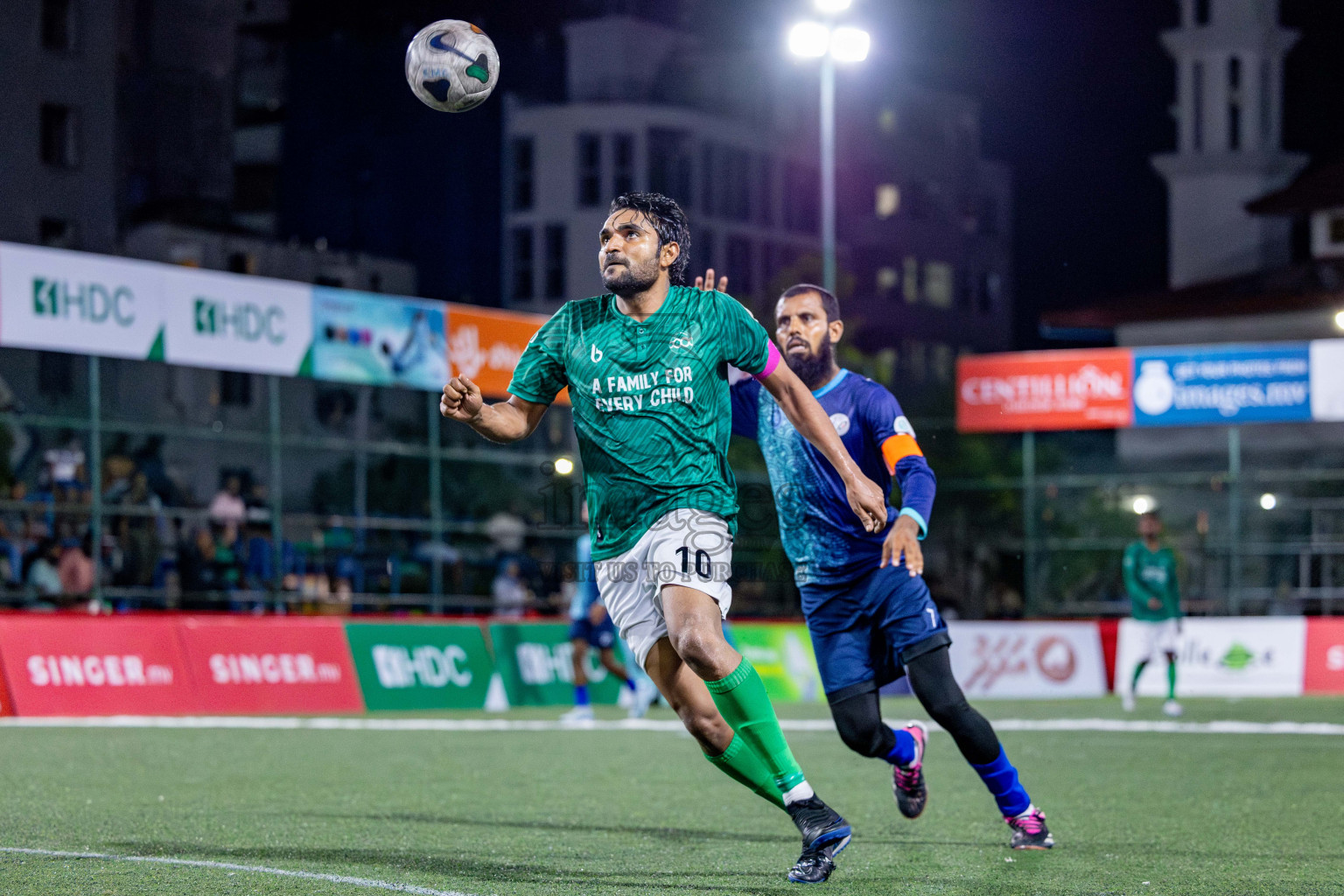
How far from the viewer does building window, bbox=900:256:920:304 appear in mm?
70062

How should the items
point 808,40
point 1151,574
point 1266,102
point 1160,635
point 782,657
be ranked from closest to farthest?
point 1151,574, point 1160,635, point 782,657, point 808,40, point 1266,102

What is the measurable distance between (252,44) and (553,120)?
10.2m

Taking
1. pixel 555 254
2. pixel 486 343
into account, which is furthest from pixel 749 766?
pixel 555 254

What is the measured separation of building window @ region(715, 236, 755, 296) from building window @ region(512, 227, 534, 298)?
20.3 feet

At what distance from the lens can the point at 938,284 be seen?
71.8m

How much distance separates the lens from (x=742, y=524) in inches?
1159

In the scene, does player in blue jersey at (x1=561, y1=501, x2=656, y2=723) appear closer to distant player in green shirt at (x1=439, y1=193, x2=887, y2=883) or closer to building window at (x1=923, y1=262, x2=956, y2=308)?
distant player in green shirt at (x1=439, y1=193, x2=887, y2=883)

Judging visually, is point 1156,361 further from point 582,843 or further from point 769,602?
point 582,843

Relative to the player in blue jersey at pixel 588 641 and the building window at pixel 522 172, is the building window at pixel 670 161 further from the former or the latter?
the player in blue jersey at pixel 588 641

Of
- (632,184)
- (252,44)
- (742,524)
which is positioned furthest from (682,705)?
(252,44)

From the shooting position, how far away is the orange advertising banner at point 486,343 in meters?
22.7

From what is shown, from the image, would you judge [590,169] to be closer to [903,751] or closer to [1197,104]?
[1197,104]

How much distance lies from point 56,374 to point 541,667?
2400 cm

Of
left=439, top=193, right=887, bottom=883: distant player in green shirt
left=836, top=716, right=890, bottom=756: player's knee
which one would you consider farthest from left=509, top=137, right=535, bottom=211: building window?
left=439, top=193, right=887, bottom=883: distant player in green shirt
